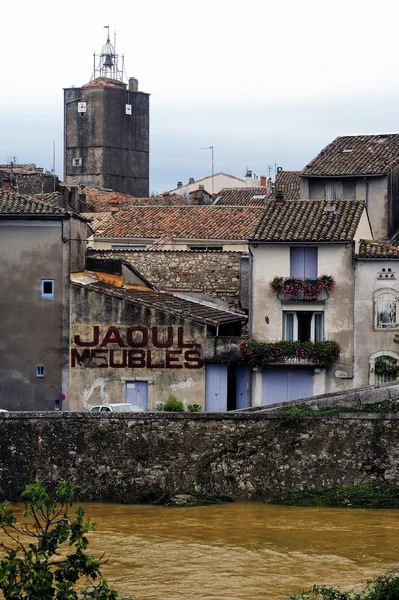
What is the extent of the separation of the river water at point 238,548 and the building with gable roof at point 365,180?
21075 mm

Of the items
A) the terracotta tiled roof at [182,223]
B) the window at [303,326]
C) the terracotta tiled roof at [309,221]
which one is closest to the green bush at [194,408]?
the window at [303,326]

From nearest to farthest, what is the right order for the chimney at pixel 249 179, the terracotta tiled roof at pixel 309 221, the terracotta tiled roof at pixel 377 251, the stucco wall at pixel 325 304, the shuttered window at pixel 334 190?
the stucco wall at pixel 325 304, the terracotta tiled roof at pixel 377 251, the terracotta tiled roof at pixel 309 221, the shuttered window at pixel 334 190, the chimney at pixel 249 179

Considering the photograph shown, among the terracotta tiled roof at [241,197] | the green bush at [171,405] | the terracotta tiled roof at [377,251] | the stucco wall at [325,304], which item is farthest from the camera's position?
the terracotta tiled roof at [241,197]

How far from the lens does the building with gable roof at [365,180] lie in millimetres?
48000

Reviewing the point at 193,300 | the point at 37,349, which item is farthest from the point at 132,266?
the point at 37,349

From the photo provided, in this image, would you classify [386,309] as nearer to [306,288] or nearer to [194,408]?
[306,288]

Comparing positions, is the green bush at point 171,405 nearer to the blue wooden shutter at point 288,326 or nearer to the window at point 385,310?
the blue wooden shutter at point 288,326

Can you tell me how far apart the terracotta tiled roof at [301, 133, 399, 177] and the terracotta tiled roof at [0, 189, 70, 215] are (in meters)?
14.2

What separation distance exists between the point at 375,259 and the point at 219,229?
1644 centimetres

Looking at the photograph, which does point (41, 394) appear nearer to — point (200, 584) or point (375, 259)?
point (375, 259)

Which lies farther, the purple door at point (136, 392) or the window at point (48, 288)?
the window at point (48, 288)

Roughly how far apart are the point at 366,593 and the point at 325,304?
19058mm

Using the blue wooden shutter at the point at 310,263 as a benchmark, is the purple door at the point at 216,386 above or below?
below

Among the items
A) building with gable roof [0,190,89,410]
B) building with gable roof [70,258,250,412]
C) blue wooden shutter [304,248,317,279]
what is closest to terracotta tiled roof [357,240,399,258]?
blue wooden shutter [304,248,317,279]
